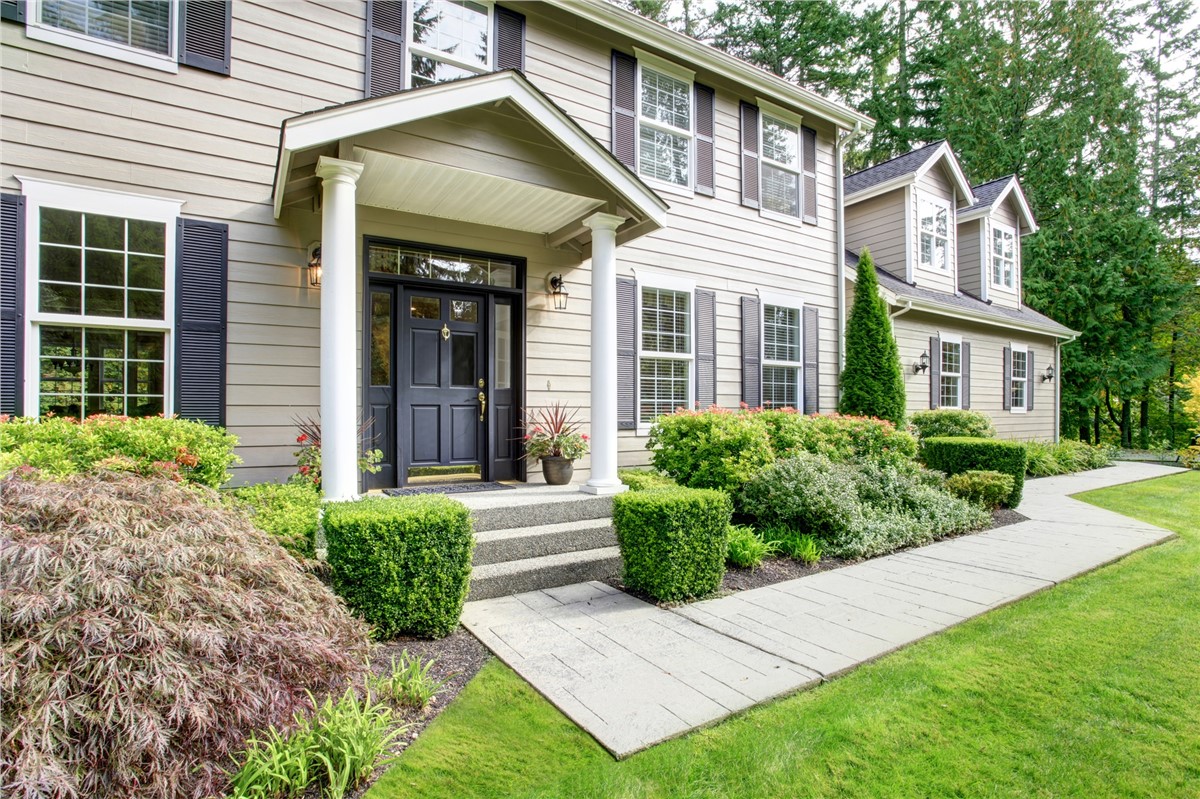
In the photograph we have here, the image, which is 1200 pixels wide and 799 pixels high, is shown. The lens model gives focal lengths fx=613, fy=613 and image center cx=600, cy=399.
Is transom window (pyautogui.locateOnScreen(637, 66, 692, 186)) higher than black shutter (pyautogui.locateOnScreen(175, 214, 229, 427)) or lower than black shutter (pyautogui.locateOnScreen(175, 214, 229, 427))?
higher

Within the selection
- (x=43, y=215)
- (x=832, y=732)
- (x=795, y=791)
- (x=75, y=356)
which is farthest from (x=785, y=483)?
(x=43, y=215)

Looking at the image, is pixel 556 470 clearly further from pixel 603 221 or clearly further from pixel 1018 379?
pixel 1018 379

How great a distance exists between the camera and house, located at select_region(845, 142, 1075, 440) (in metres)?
11.3

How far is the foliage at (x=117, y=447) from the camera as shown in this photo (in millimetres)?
3564

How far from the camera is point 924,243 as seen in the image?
1220 centimetres

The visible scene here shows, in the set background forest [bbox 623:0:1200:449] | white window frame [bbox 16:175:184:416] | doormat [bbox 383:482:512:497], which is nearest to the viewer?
white window frame [bbox 16:175:184:416]

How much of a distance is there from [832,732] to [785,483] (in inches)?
131

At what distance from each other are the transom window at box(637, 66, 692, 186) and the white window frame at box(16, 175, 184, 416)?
4.96 m

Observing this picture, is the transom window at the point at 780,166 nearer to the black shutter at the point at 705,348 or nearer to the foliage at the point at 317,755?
the black shutter at the point at 705,348

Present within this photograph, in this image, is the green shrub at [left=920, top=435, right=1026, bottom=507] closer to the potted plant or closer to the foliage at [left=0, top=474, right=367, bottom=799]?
the potted plant

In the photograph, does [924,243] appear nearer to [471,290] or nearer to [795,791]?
[471,290]

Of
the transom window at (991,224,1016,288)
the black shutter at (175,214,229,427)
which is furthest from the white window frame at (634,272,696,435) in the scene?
the transom window at (991,224,1016,288)

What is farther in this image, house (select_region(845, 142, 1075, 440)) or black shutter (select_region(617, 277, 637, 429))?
house (select_region(845, 142, 1075, 440))

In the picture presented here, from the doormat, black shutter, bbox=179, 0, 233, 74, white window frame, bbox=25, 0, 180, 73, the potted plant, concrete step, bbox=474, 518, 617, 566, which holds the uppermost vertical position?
black shutter, bbox=179, 0, 233, 74
